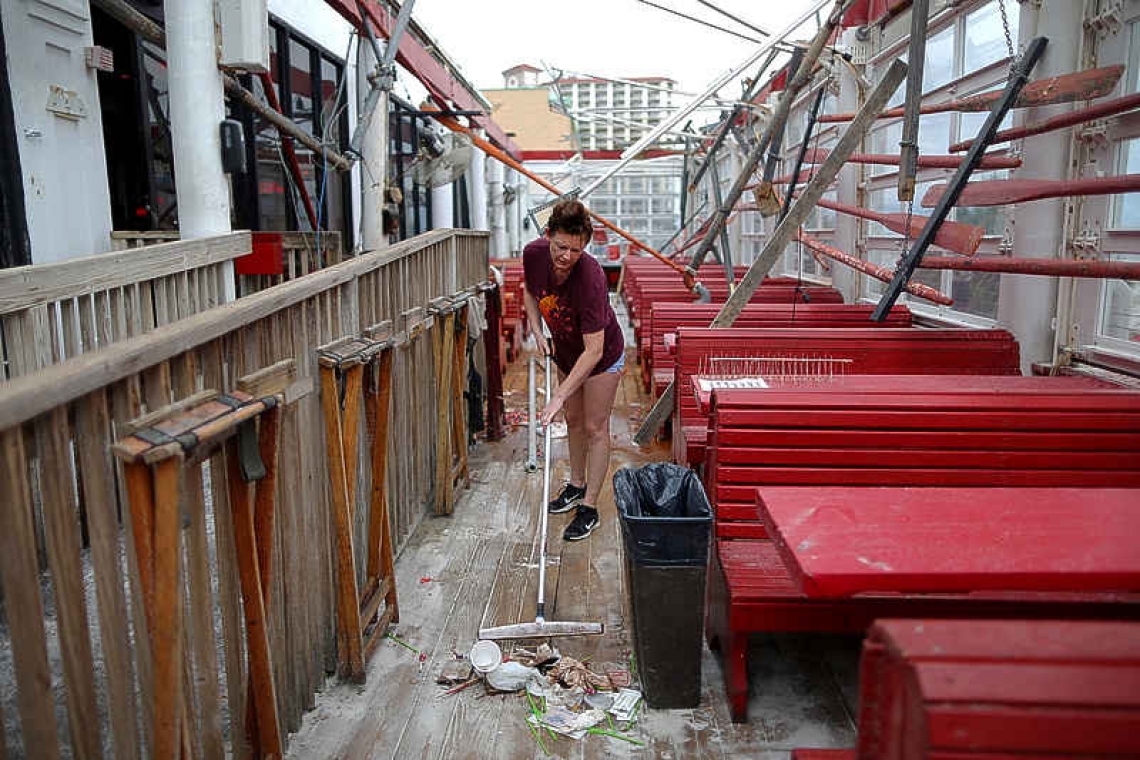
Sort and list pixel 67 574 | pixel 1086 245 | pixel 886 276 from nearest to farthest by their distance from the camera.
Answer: pixel 67 574
pixel 1086 245
pixel 886 276

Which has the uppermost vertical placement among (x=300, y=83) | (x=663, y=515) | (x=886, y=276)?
(x=300, y=83)

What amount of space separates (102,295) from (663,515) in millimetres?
2736

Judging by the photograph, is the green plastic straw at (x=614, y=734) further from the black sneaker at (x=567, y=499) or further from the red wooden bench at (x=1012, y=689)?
the black sneaker at (x=567, y=499)

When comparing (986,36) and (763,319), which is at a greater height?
(986,36)

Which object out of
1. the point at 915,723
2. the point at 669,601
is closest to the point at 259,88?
the point at 669,601

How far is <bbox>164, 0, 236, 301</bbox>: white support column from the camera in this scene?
4922 millimetres

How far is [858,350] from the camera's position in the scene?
475cm

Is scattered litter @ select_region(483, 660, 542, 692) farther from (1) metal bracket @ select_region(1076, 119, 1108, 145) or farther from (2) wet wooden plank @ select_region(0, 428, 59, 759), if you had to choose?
(1) metal bracket @ select_region(1076, 119, 1108, 145)

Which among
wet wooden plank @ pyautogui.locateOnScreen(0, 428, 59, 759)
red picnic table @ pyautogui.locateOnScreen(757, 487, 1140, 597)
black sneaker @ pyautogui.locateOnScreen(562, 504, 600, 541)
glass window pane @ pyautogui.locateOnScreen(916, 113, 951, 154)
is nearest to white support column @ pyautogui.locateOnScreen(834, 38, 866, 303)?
glass window pane @ pyautogui.locateOnScreen(916, 113, 951, 154)

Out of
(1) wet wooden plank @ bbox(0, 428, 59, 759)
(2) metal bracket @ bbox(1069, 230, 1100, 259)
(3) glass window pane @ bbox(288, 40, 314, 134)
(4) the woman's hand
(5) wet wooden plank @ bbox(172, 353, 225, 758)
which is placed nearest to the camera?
(1) wet wooden plank @ bbox(0, 428, 59, 759)

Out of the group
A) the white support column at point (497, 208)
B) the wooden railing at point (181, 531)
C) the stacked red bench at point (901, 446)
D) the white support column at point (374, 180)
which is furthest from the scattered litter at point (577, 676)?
the white support column at point (497, 208)

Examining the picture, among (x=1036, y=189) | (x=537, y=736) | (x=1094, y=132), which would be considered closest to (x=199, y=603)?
(x=537, y=736)

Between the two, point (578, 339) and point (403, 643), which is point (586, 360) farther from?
point (403, 643)

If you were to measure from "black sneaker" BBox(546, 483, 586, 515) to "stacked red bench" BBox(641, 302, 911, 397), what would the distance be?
1198 millimetres
